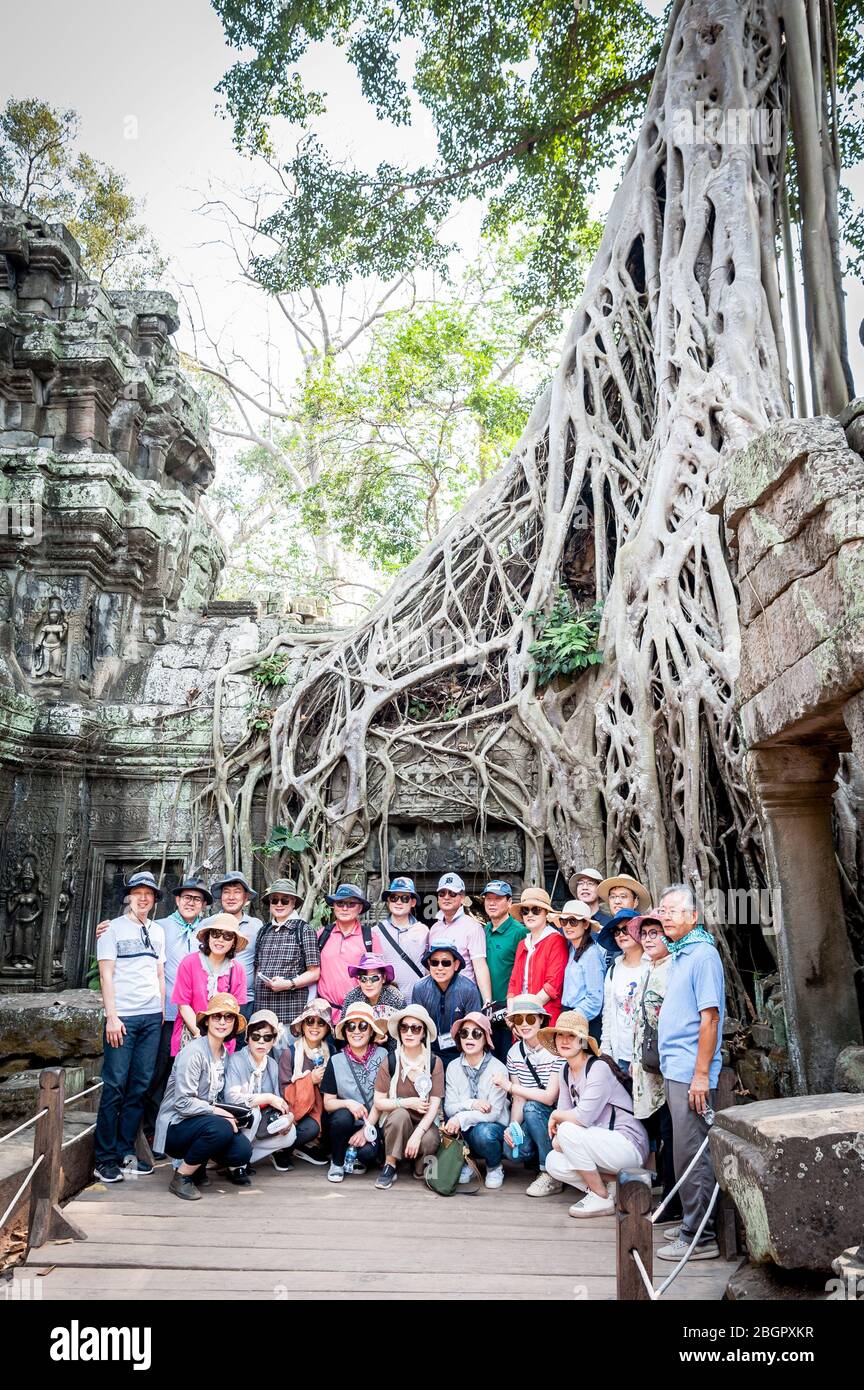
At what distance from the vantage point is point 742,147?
6.55m

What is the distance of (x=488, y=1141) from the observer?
3.86 meters

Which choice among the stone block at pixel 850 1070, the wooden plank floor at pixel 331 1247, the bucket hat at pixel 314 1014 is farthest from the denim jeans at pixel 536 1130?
the stone block at pixel 850 1070

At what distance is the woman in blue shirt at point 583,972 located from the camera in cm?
408

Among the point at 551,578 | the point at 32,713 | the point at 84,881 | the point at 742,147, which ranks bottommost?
the point at 84,881

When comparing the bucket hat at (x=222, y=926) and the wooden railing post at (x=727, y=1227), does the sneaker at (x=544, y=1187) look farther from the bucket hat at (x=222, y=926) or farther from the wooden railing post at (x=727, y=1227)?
the bucket hat at (x=222, y=926)

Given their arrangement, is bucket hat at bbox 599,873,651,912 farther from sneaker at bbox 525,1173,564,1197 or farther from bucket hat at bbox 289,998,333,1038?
bucket hat at bbox 289,998,333,1038

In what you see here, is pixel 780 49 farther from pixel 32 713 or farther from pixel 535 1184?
pixel 535 1184

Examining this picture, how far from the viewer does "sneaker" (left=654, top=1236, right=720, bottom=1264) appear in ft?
9.70

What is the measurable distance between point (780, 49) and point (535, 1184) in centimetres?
703

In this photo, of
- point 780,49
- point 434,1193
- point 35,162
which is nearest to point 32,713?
point 434,1193

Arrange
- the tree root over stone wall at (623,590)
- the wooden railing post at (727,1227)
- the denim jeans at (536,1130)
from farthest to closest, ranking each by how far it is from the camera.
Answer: the tree root over stone wall at (623,590) < the denim jeans at (536,1130) < the wooden railing post at (727,1227)

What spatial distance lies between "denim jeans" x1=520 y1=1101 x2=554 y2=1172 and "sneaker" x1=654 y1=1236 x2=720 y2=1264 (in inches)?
32.8

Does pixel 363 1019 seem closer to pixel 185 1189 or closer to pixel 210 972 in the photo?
pixel 210 972

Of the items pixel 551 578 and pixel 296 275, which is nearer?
pixel 551 578
